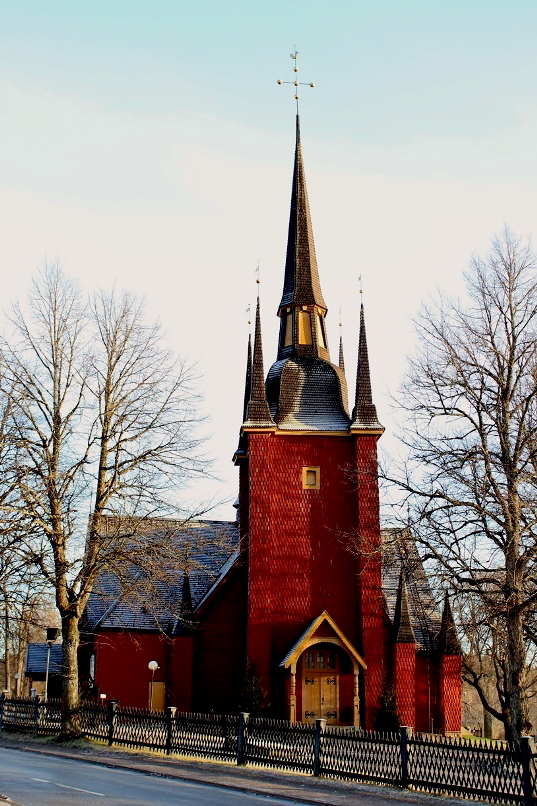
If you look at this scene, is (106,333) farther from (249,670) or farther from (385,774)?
(385,774)

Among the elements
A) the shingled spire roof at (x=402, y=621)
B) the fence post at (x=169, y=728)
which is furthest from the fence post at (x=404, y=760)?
the shingled spire roof at (x=402, y=621)

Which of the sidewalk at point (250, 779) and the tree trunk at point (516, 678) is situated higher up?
the tree trunk at point (516, 678)

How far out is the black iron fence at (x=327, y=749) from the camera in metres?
15.5

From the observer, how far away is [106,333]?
26500 mm

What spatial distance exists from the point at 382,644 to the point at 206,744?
11068 millimetres

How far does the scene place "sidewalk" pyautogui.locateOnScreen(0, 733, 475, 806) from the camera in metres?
15.7

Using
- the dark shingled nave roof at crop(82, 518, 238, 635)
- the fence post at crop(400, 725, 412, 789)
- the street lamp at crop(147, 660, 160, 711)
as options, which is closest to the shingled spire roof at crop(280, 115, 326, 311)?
the dark shingled nave roof at crop(82, 518, 238, 635)

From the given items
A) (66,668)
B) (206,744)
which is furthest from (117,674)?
(206,744)

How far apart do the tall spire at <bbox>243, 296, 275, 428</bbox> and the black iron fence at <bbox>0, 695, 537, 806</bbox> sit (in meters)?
12.1

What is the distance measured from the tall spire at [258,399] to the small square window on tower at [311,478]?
2222 mm

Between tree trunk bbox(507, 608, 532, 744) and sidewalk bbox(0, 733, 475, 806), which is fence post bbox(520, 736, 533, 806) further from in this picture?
tree trunk bbox(507, 608, 532, 744)

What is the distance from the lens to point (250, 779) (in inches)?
721

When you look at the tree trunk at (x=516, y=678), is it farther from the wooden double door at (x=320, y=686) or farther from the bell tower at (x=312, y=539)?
the wooden double door at (x=320, y=686)

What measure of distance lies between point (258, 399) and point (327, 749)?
53.8 ft
